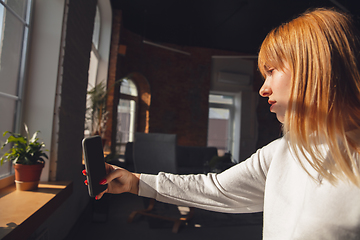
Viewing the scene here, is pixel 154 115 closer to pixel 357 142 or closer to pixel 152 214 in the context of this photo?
pixel 152 214

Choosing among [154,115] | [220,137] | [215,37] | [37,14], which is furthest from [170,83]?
[37,14]

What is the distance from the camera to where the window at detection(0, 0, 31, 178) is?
5.34 ft

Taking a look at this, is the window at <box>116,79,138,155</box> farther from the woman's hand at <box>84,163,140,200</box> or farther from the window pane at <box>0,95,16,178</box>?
the woman's hand at <box>84,163,140,200</box>

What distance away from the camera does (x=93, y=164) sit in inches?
31.4

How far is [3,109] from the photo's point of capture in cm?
168

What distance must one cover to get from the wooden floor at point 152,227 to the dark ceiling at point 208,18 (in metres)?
2.98

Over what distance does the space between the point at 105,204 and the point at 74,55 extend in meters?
1.69

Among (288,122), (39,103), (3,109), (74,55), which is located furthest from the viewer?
(74,55)

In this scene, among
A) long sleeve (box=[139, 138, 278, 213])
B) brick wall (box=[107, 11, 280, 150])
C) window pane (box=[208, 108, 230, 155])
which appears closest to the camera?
long sleeve (box=[139, 138, 278, 213])

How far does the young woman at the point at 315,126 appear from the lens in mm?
533

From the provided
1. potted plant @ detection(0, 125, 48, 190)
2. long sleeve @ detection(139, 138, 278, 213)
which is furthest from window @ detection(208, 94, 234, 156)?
long sleeve @ detection(139, 138, 278, 213)

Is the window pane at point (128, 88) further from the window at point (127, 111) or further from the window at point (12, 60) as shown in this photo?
the window at point (12, 60)

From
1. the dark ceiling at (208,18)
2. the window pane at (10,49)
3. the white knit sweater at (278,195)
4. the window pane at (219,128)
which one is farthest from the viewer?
the window pane at (219,128)

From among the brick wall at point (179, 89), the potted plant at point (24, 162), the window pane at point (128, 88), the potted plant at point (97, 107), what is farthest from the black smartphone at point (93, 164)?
the brick wall at point (179, 89)
